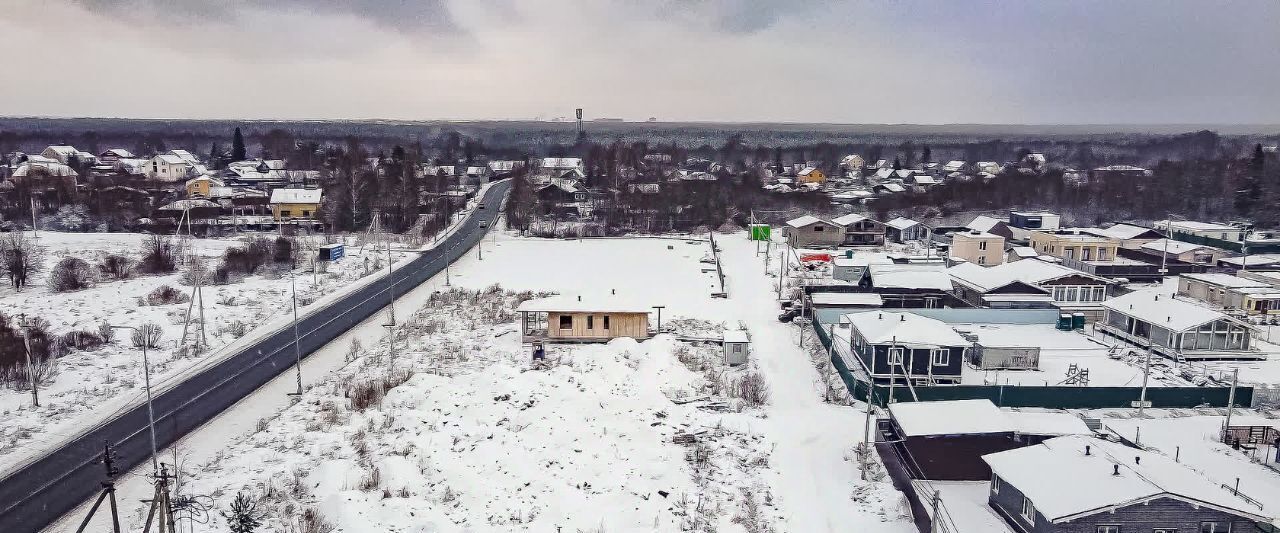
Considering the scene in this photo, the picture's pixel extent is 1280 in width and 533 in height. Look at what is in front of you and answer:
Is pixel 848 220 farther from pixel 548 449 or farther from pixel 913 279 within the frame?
pixel 548 449

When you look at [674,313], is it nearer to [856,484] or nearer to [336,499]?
[856,484]

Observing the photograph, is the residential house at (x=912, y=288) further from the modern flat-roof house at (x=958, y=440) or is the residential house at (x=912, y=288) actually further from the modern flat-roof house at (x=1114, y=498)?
the modern flat-roof house at (x=1114, y=498)

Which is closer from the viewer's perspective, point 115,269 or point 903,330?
point 903,330

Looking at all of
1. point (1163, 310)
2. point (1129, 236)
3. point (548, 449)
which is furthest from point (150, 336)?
point (1129, 236)

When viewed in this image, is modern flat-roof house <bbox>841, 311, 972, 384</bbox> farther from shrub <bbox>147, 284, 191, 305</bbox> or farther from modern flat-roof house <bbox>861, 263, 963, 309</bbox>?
shrub <bbox>147, 284, 191, 305</bbox>

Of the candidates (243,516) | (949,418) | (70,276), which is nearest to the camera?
(243,516)

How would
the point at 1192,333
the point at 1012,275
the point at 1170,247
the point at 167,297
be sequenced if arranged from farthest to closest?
1. the point at 1170,247
2. the point at 1012,275
3. the point at 167,297
4. the point at 1192,333
